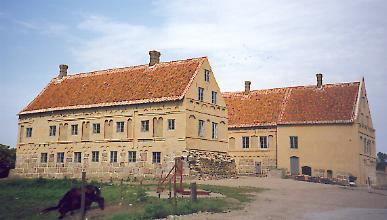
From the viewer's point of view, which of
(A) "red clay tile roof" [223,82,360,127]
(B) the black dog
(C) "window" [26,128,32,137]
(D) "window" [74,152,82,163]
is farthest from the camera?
(C) "window" [26,128,32,137]

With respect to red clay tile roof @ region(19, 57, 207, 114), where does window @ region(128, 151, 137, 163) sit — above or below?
below

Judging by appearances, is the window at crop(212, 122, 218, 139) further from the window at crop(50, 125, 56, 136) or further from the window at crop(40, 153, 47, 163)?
the window at crop(40, 153, 47, 163)

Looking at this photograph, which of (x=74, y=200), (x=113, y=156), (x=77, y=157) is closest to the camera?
(x=74, y=200)

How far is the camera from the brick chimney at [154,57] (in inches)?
1795

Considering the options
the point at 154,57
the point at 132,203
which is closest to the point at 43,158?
the point at 154,57

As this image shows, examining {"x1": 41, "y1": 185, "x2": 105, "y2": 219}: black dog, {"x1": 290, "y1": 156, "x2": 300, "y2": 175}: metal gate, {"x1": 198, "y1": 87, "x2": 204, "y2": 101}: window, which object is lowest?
{"x1": 41, "y1": 185, "x2": 105, "y2": 219}: black dog

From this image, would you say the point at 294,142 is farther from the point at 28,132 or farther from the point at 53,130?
the point at 28,132

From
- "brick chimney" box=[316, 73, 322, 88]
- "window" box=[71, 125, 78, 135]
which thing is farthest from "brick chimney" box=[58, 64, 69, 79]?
"brick chimney" box=[316, 73, 322, 88]

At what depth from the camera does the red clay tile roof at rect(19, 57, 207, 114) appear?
133 feet

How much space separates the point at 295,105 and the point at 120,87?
2202 centimetres

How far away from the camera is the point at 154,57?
1800 inches

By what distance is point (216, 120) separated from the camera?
43.3 metres

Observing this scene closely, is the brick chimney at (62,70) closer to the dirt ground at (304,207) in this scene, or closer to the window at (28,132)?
the window at (28,132)

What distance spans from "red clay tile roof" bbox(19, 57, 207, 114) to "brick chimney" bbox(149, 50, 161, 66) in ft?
2.32
